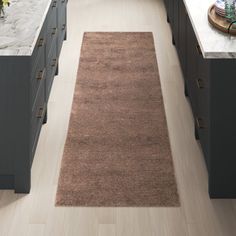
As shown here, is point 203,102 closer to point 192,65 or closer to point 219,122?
point 219,122

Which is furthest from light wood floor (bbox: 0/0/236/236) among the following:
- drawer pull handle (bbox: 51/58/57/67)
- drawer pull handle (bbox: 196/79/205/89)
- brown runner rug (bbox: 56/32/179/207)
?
drawer pull handle (bbox: 196/79/205/89)

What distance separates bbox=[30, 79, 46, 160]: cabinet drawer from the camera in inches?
131

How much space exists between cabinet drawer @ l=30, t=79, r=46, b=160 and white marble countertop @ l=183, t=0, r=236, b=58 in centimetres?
101

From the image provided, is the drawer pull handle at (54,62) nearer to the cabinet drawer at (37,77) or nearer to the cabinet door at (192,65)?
the cabinet drawer at (37,77)

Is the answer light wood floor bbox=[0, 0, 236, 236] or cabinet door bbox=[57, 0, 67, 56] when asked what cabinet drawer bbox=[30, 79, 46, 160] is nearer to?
light wood floor bbox=[0, 0, 236, 236]

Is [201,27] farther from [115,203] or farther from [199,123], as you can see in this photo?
[115,203]

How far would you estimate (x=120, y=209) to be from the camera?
308 centimetres

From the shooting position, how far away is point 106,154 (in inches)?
143

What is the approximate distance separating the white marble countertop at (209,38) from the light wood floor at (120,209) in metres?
0.78

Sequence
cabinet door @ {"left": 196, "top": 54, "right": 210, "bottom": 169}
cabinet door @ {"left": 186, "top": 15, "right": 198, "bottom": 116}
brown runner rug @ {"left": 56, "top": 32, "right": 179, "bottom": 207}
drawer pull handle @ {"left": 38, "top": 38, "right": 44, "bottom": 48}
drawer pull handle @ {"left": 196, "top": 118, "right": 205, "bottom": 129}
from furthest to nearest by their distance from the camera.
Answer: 1. cabinet door @ {"left": 186, "top": 15, "right": 198, "bottom": 116}
2. drawer pull handle @ {"left": 38, "top": 38, "right": 44, "bottom": 48}
3. drawer pull handle @ {"left": 196, "top": 118, "right": 205, "bottom": 129}
4. brown runner rug @ {"left": 56, "top": 32, "right": 179, "bottom": 207}
5. cabinet door @ {"left": 196, "top": 54, "right": 210, "bottom": 169}

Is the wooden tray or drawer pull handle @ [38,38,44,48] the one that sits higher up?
the wooden tray

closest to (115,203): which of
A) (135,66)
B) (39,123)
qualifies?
(39,123)

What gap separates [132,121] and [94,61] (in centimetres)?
127

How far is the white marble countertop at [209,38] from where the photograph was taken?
2906 mm
